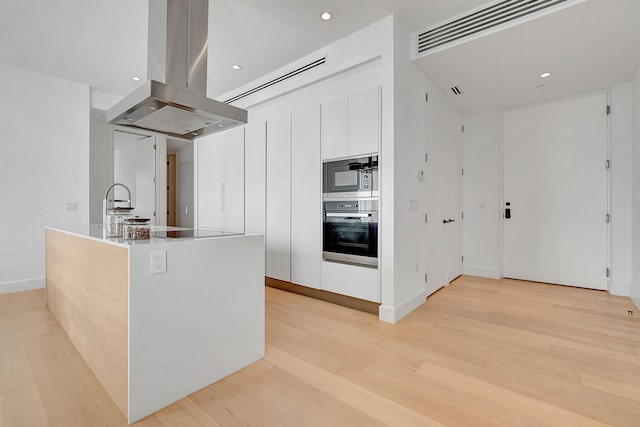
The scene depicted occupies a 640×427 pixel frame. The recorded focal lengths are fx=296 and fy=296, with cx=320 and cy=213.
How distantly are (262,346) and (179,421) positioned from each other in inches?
26.9

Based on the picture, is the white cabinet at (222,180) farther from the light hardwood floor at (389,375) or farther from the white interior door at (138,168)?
the light hardwood floor at (389,375)

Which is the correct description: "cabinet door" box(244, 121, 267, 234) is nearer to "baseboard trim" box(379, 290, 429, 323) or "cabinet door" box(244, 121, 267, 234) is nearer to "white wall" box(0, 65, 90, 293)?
"baseboard trim" box(379, 290, 429, 323)

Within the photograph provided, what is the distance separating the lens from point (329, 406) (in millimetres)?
1559

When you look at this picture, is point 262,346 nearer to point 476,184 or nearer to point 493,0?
point 493,0

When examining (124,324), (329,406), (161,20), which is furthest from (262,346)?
(161,20)

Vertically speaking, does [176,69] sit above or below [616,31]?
below

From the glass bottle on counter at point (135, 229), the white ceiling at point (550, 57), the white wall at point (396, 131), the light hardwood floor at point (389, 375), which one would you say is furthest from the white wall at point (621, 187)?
the glass bottle on counter at point (135, 229)

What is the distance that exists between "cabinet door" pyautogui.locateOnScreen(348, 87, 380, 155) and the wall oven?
0.55 m

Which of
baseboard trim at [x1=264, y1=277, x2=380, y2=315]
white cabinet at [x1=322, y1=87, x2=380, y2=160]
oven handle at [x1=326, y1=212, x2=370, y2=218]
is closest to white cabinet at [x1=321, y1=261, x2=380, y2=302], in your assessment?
baseboard trim at [x1=264, y1=277, x2=380, y2=315]

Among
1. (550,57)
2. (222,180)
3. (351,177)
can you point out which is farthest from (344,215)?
(550,57)

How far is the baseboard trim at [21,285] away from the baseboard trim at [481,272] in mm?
6049

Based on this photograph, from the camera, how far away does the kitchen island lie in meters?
1.45

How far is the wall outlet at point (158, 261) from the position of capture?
1483mm

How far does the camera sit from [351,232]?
3.09m
